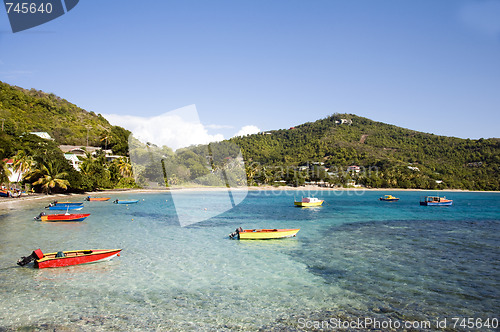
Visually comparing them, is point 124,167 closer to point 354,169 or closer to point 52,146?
point 52,146

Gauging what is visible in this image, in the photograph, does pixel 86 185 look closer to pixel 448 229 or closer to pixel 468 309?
pixel 448 229

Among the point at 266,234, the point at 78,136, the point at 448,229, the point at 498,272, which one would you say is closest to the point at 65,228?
the point at 266,234

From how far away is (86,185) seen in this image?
66062mm

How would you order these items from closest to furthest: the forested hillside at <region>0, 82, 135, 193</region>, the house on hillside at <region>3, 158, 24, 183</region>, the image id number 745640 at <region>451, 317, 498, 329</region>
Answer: the image id number 745640 at <region>451, 317, 498, 329</region>
the house on hillside at <region>3, 158, 24, 183</region>
the forested hillside at <region>0, 82, 135, 193</region>

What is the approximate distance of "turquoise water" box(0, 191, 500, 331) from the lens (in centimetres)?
1168

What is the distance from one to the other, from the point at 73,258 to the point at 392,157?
163 meters

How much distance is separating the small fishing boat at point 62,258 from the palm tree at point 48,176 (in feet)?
154

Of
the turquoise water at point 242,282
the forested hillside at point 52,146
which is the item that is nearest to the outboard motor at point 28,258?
the turquoise water at point 242,282

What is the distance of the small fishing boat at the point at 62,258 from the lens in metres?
16.8

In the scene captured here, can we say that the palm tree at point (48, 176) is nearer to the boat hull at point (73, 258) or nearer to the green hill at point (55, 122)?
the green hill at point (55, 122)

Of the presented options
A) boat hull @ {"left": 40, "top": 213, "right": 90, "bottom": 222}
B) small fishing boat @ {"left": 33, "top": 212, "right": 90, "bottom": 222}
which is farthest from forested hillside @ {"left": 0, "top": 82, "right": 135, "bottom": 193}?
boat hull @ {"left": 40, "top": 213, "right": 90, "bottom": 222}

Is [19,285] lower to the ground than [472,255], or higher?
higher

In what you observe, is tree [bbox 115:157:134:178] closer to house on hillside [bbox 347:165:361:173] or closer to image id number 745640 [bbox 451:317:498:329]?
image id number 745640 [bbox 451:317:498:329]

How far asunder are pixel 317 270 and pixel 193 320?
858cm
